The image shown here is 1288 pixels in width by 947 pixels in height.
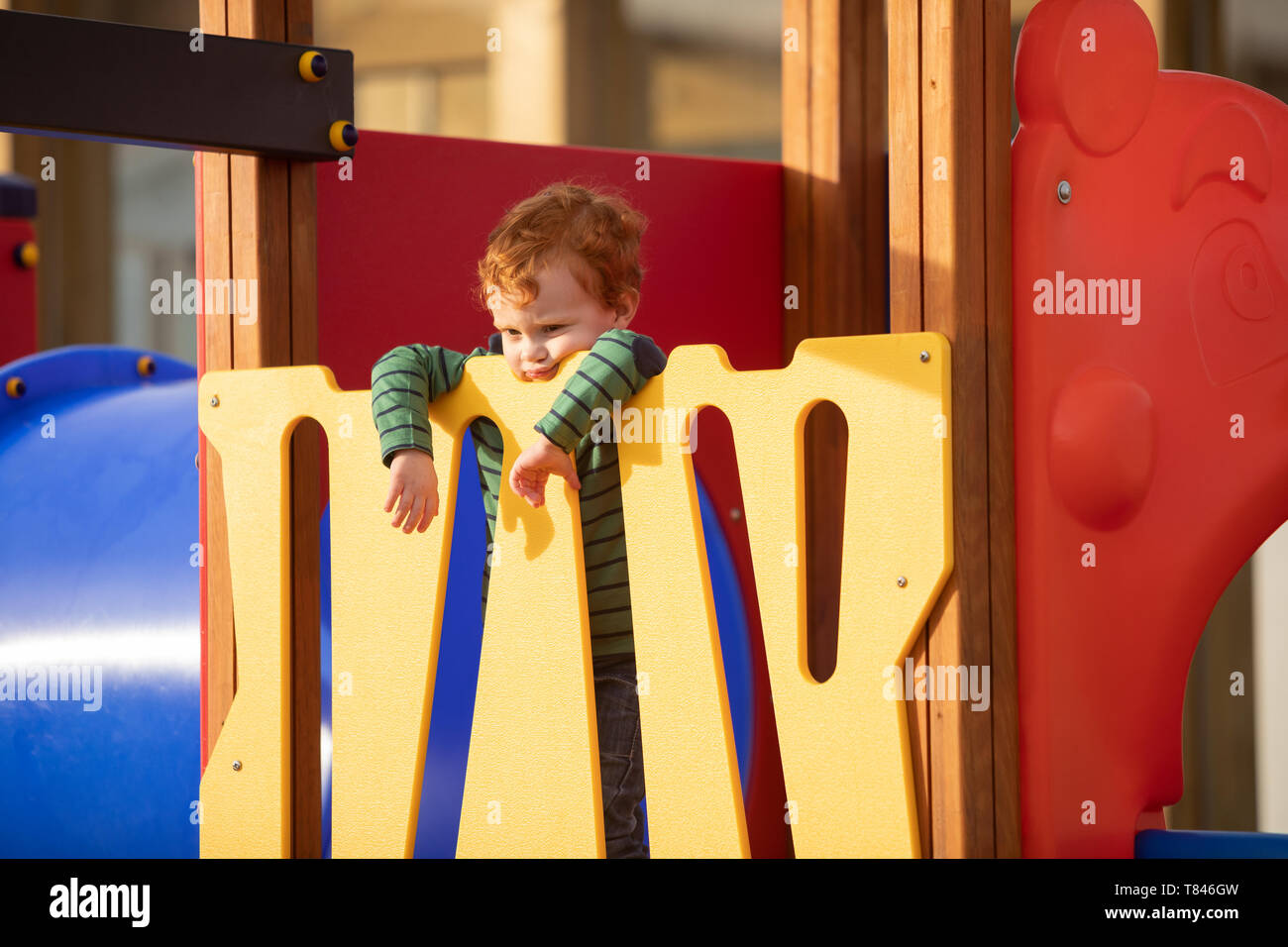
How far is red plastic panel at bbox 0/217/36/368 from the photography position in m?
4.06

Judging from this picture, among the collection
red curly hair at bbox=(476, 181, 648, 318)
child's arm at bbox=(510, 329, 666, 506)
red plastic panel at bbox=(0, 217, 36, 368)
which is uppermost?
red plastic panel at bbox=(0, 217, 36, 368)

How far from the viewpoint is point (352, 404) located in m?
1.97

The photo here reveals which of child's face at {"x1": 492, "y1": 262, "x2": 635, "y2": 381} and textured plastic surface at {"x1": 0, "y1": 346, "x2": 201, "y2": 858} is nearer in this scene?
child's face at {"x1": 492, "y1": 262, "x2": 635, "y2": 381}

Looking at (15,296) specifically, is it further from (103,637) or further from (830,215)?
(830,215)

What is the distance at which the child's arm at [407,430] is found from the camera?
74.0 inches

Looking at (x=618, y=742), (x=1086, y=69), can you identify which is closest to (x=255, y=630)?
(x=618, y=742)

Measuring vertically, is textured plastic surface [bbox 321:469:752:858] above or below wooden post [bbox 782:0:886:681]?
below

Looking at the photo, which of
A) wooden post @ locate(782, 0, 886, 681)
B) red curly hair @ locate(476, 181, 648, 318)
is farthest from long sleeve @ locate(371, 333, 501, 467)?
wooden post @ locate(782, 0, 886, 681)

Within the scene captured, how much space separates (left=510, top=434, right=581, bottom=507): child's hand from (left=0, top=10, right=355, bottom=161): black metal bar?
2.01 ft

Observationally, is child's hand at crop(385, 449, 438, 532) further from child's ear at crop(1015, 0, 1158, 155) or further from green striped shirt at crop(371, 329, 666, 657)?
child's ear at crop(1015, 0, 1158, 155)

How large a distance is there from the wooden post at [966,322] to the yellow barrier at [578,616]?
44 mm

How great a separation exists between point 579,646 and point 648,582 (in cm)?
11
